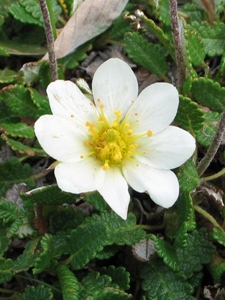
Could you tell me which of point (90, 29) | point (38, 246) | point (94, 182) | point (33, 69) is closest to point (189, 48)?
point (90, 29)

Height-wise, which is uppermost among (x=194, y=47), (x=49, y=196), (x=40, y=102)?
A: (x=194, y=47)

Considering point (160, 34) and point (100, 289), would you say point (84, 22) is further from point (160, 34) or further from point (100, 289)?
point (100, 289)

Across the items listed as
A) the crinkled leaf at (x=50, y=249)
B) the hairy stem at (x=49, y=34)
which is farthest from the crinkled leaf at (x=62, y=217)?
the hairy stem at (x=49, y=34)

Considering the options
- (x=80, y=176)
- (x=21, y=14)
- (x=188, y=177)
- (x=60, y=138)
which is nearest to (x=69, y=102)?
(x=60, y=138)

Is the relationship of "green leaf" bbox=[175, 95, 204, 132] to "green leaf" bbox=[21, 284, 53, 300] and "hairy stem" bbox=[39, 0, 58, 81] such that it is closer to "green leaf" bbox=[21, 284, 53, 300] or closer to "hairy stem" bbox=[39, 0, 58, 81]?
"hairy stem" bbox=[39, 0, 58, 81]

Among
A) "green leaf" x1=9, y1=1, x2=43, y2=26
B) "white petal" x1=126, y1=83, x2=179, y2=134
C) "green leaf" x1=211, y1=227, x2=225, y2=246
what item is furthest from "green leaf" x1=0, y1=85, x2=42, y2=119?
"green leaf" x1=211, y1=227, x2=225, y2=246
